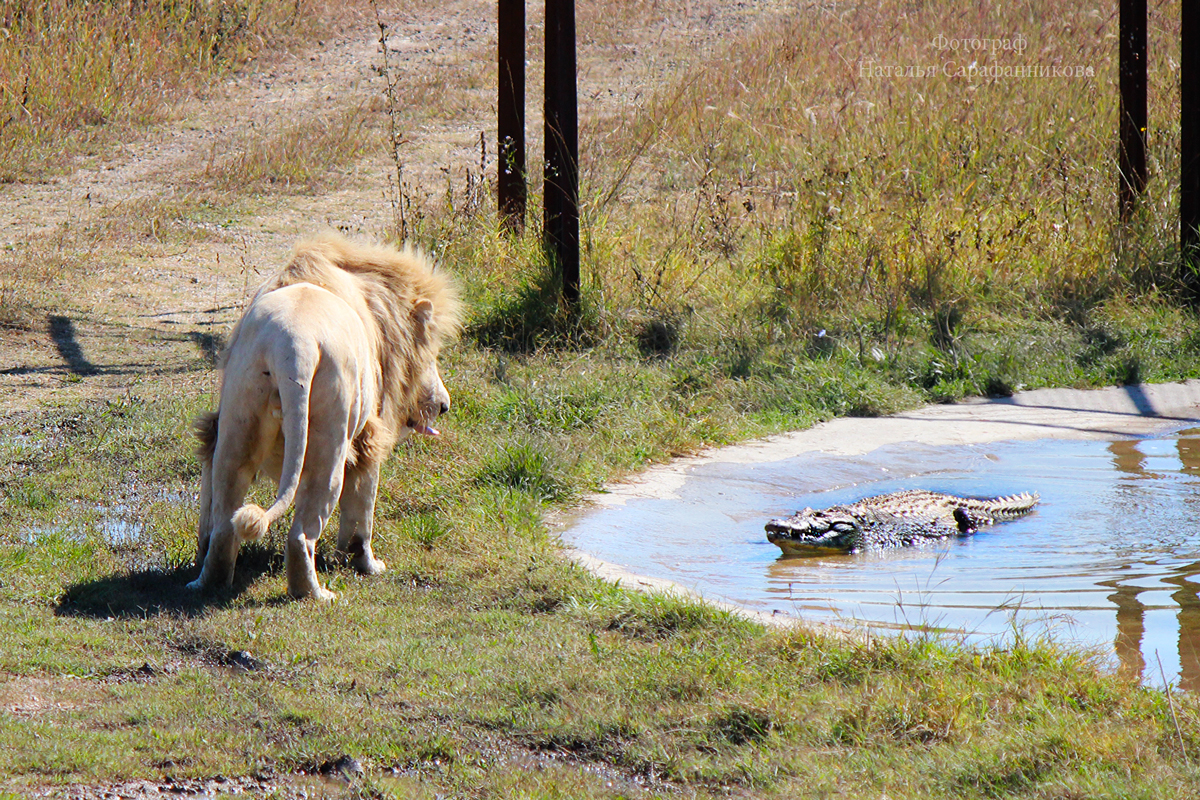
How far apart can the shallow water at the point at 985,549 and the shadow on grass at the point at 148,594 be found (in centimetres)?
163

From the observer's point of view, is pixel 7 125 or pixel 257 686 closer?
pixel 257 686

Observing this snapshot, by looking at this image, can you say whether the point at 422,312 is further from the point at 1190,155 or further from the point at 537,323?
the point at 1190,155

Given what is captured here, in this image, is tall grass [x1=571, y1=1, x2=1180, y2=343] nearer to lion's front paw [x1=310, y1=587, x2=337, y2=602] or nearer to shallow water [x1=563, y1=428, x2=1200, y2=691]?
shallow water [x1=563, y1=428, x2=1200, y2=691]

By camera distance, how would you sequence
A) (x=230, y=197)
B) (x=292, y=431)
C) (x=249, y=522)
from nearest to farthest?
1. (x=249, y=522)
2. (x=292, y=431)
3. (x=230, y=197)

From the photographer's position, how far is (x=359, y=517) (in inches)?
203

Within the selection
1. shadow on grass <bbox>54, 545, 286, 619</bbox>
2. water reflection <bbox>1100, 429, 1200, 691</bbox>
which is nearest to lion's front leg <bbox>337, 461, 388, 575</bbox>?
shadow on grass <bbox>54, 545, 286, 619</bbox>

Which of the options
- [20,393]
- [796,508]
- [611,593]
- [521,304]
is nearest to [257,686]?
[611,593]

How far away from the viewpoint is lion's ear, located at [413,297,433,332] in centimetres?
557

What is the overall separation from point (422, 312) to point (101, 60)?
14.8m

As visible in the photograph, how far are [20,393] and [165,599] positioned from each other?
13.7ft

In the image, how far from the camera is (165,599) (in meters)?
4.68

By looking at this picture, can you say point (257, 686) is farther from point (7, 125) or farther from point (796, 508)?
point (7, 125)

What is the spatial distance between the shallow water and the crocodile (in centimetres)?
7

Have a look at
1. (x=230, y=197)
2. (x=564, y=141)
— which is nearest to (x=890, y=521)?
(x=564, y=141)
